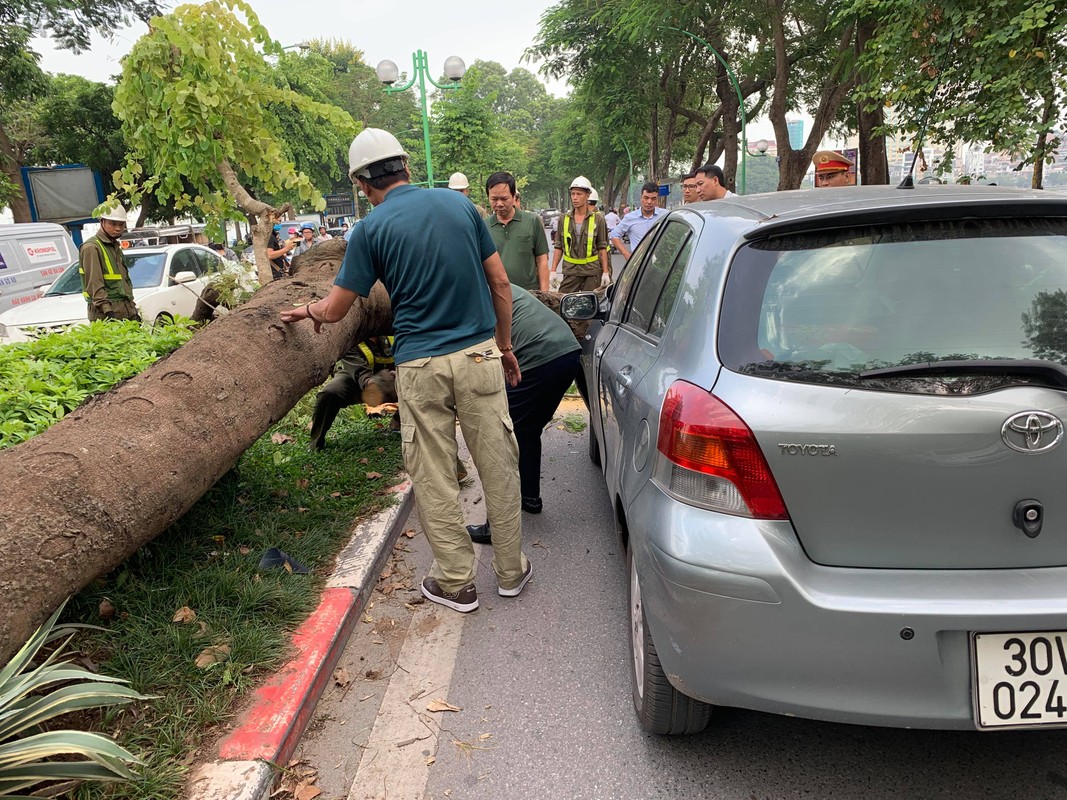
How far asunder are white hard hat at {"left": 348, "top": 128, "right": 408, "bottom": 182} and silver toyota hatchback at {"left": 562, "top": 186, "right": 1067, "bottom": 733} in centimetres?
166

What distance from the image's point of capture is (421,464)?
3232 millimetres

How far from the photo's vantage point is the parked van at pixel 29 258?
40.5ft

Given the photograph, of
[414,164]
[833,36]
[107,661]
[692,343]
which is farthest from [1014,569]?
[414,164]

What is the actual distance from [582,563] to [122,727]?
2128mm

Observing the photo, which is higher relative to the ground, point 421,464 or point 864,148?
point 864,148

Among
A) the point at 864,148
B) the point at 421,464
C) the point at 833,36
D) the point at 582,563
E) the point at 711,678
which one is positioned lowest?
the point at 582,563

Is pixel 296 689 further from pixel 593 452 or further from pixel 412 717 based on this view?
pixel 593 452

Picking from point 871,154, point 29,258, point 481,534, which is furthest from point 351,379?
point 29,258

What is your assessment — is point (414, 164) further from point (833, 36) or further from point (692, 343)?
point (692, 343)

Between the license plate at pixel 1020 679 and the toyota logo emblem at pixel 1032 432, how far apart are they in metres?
0.44

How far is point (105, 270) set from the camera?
7270 mm

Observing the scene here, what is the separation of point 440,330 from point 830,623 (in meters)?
1.95

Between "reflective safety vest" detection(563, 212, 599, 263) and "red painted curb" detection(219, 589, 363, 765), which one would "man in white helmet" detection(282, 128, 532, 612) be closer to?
"red painted curb" detection(219, 589, 363, 765)

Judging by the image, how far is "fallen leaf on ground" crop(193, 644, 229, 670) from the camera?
265 centimetres
